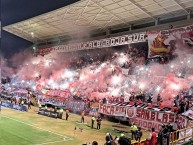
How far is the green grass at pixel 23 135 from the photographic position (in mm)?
22156

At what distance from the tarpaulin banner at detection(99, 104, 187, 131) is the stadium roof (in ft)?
47.4

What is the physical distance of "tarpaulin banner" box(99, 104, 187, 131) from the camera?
2709cm

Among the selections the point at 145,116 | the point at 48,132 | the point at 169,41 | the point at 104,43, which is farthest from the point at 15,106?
the point at 169,41

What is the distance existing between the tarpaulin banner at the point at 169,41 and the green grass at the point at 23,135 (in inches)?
768

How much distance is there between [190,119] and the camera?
24.5m

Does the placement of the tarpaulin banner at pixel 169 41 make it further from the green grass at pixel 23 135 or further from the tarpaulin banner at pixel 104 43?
the green grass at pixel 23 135

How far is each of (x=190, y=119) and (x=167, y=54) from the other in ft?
48.2

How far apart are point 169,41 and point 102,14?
1161 cm

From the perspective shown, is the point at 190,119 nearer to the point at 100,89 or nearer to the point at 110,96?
the point at 110,96

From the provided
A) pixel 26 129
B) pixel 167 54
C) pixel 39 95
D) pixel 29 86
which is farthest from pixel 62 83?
pixel 26 129

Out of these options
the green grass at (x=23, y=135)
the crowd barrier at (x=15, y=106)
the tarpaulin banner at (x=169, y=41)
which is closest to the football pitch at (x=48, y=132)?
the green grass at (x=23, y=135)

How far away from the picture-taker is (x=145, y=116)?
30.0 metres

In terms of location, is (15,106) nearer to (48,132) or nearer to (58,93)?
(58,93)

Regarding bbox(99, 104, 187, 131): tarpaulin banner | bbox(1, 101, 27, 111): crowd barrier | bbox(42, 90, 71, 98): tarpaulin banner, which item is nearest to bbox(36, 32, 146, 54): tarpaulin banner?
bbox(42, 90, 71, 98): tarpaulin banner
